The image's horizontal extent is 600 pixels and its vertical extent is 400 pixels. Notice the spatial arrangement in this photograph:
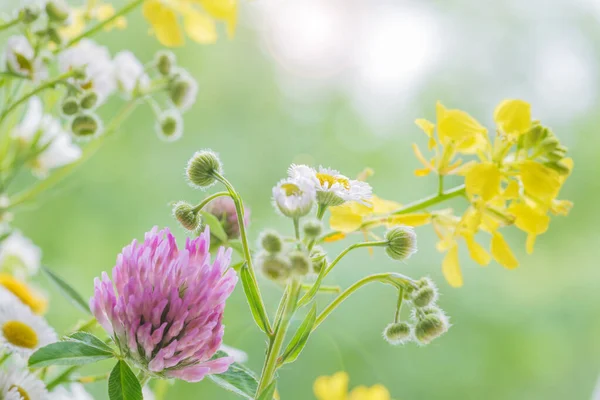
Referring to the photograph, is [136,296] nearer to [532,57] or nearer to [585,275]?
[585,275]

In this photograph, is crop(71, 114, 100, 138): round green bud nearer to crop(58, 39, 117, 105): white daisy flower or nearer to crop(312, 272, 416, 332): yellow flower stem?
crop(58, 39, 117, 105): white daisy flower

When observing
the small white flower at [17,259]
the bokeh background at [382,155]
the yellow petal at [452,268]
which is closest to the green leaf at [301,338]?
the yellow petal at [452,268]

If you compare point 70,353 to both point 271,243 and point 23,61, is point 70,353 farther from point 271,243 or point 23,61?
point 23,61

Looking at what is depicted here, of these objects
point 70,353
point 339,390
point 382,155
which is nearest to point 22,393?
point 70,353

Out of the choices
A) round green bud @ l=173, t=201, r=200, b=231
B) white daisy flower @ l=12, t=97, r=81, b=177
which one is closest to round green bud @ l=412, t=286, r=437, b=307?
round green bud @ l=173, t=201, r=200, b=231

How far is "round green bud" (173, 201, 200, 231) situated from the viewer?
317mm

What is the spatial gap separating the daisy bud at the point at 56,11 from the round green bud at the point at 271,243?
0.26m

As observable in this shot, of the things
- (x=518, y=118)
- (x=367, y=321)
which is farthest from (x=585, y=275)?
(x=518, y=118)

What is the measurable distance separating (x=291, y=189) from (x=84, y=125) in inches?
7.8

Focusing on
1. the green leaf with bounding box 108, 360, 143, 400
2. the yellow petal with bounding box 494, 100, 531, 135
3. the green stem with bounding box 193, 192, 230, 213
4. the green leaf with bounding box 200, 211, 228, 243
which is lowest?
the green leaf with bounding box 108, 360, 143, 400

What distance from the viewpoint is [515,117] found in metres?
0.42

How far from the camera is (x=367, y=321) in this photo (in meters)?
1.70

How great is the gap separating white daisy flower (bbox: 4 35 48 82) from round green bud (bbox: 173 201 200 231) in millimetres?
201

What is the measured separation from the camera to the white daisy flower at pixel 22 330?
415 millimetres
